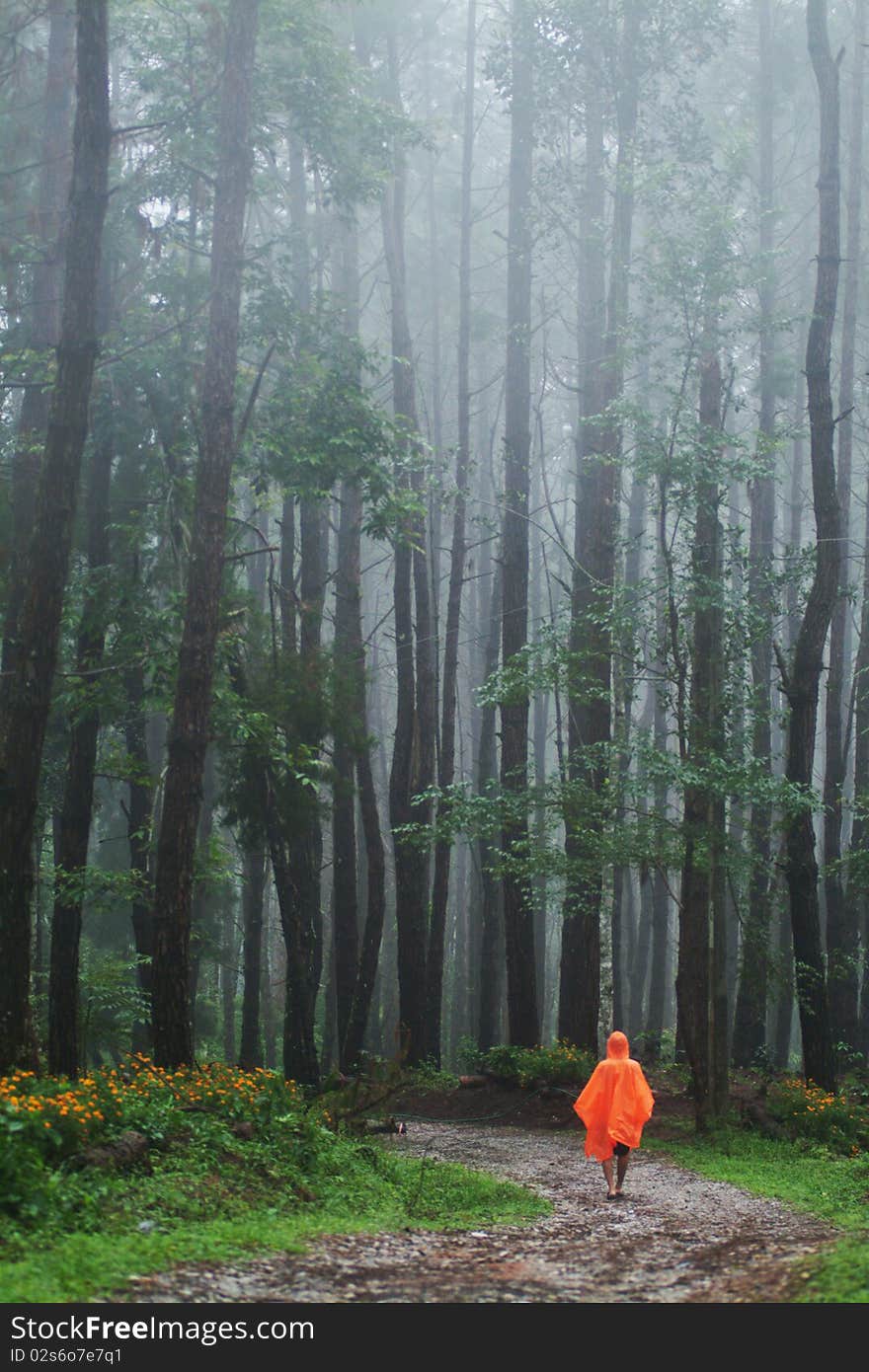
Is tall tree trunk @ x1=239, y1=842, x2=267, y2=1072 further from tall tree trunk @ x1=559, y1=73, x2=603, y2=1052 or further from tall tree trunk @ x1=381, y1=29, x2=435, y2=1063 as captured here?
tall tree trunk @ x1=559, y1=73, x2=603, y2=1052

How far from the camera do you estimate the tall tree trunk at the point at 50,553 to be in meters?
10.3

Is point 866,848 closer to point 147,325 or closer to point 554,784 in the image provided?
point 554,784

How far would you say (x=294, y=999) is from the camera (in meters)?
17.0

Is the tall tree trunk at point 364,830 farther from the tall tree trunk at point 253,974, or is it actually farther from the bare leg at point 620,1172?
the bare leg at point 620,1172

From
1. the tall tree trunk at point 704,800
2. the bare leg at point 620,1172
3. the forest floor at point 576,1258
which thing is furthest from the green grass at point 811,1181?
the bare leg at point 620,1172

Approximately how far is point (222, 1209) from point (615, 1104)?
3.78 metres

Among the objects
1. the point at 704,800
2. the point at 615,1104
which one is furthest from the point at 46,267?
the point at 615,1104

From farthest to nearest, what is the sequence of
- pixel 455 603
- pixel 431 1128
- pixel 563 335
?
1. pixel 563 335
2. pixel 455 603
3. pixel 431 1128

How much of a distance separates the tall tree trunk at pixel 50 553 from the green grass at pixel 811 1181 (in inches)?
241

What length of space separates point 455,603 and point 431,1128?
939 centimetres
